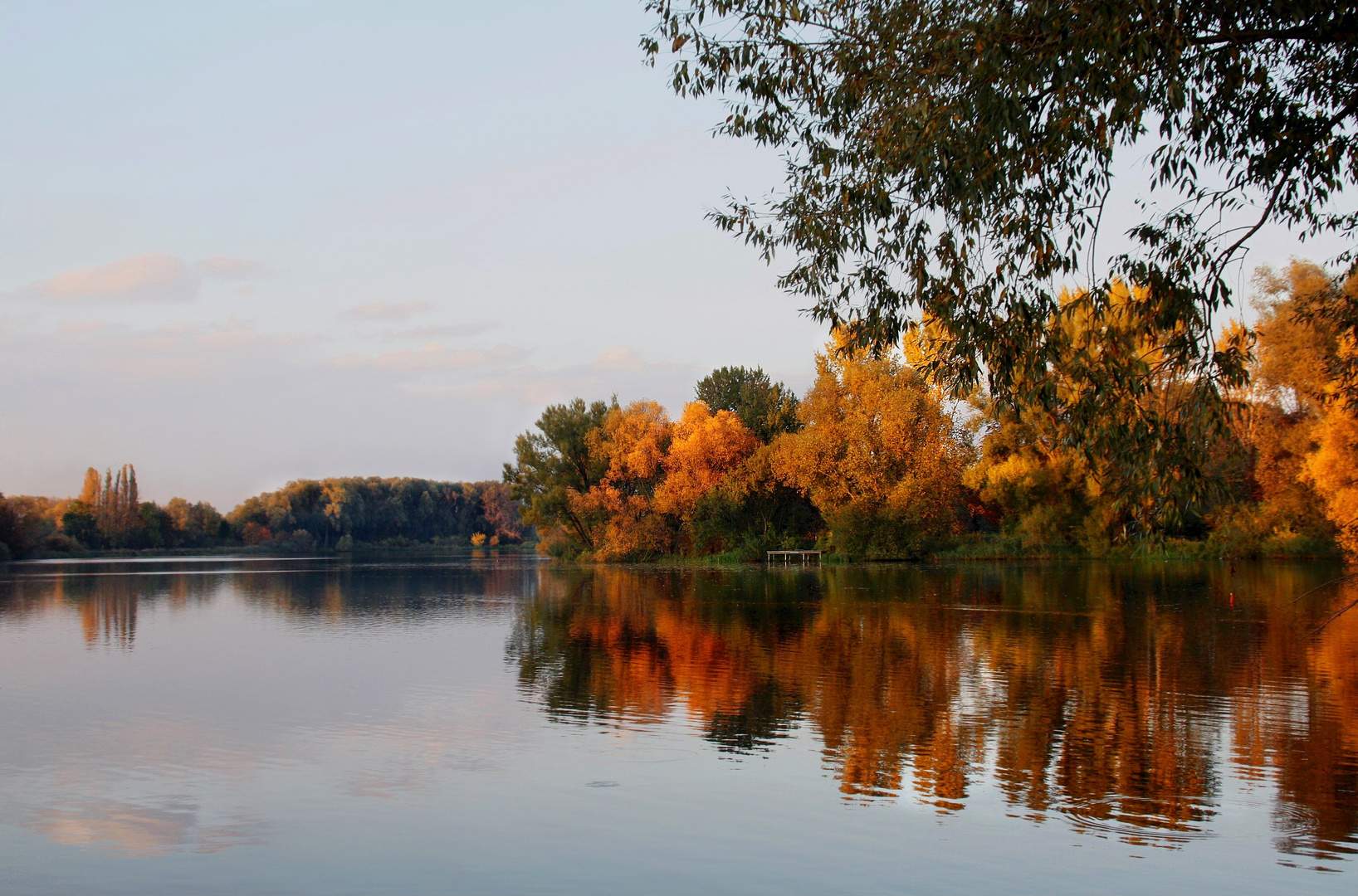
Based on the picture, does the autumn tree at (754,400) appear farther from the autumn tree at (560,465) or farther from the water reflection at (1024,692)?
the water reflection at (1024,692)

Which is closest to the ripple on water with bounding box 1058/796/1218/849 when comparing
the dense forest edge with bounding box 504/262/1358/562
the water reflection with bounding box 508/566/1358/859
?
the water reflection with bounding box 508/566/1358/859

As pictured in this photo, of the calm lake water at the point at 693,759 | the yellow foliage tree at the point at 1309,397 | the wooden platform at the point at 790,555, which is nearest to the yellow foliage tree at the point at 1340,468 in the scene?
the yellow foliage tree at the point at 1309,397

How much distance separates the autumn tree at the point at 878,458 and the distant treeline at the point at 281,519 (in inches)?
1421

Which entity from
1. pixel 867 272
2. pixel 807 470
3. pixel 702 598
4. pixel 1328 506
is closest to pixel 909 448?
pixel 807 470

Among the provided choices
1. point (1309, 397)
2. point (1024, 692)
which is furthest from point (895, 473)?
point (1024, 692)

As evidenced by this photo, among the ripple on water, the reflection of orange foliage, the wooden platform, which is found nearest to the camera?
the ripple on water

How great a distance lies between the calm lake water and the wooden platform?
29.5m

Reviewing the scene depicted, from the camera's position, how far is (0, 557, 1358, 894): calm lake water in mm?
→ 6559

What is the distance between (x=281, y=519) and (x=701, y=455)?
71.4m

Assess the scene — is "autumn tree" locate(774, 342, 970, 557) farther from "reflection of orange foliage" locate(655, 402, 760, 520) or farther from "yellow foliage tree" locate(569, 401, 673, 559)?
"yellow foliage tree" locate(569, 401, 673, 559)

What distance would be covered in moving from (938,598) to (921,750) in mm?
18090

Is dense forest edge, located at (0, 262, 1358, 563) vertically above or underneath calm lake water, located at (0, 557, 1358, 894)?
above

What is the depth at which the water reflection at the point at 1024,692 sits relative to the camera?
8141 mm

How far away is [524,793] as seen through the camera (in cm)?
832
